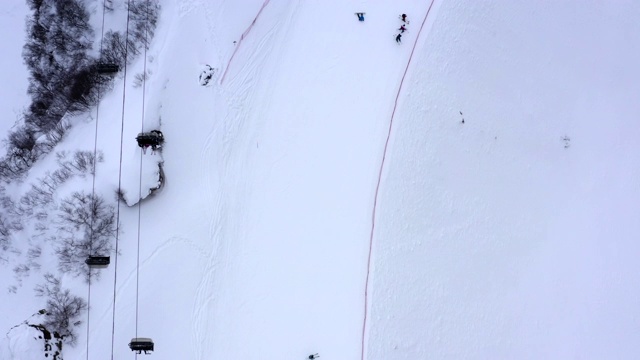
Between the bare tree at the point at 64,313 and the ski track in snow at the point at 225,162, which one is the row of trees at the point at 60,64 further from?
the bare tree at the point at 64,313

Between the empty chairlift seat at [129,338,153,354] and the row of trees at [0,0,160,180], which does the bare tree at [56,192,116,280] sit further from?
the row of trees at [0,0,160,180]

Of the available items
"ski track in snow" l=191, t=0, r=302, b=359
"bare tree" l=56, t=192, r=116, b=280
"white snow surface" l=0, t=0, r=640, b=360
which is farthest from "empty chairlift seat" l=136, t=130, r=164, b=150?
"bare tree" l=56, t=192, r=116, b=280

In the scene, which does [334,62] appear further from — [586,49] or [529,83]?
[586,49]

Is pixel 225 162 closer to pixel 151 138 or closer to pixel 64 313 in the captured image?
pixel 151 138

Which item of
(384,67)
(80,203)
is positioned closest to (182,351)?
(80,203)

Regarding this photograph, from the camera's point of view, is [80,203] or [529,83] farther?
[529,83]

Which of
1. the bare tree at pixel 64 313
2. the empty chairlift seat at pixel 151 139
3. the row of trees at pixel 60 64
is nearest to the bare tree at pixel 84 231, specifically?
the bare tree at pixel 64 313

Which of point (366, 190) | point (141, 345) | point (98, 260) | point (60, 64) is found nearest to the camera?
point (141, 345)

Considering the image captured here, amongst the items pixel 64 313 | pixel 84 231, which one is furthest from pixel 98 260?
pixel 64 313
